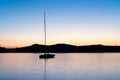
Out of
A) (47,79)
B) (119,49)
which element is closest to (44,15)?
(47,79)

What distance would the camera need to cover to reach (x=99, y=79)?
26.9m

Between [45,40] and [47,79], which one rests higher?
[45,40]

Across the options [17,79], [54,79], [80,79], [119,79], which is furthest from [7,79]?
[119,79]

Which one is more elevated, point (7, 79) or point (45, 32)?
point (45, 32)

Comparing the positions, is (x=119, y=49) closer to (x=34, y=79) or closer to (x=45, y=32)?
(x=45, y=32)

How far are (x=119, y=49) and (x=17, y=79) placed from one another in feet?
530

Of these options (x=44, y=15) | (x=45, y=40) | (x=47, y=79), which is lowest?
(x=47, y=79)

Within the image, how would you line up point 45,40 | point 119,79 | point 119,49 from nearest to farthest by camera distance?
point 119,79
point 45,40
point 119,49

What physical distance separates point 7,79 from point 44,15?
3401 cm

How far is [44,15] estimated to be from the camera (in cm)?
5878

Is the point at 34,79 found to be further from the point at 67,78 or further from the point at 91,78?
the point at 91,78

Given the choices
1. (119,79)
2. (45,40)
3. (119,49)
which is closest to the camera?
(119,79)

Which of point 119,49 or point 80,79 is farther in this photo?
point 119,49

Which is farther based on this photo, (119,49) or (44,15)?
(119,49)
